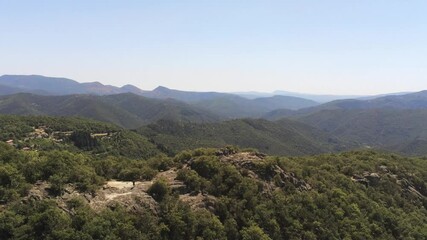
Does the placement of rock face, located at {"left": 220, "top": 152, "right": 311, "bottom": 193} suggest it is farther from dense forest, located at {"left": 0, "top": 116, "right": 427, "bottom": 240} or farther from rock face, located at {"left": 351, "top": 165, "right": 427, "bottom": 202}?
rock face, located at {"left": 351, "top": 165, "right": 427, "bottom": 202}

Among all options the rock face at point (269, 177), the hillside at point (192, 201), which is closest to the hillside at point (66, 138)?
the hillside at point (192, 201)

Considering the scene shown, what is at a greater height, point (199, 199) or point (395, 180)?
point (199, 199)

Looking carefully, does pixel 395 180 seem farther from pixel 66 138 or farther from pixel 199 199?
pixel 66 138

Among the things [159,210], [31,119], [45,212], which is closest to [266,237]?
[159,210]

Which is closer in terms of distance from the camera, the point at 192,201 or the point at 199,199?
the point at 192,201

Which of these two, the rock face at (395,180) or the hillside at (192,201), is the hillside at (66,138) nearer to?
the hillside at (192,201)

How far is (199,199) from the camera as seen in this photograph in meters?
45.0

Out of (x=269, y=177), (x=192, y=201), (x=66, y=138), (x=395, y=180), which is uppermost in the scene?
(x=269, y=177)

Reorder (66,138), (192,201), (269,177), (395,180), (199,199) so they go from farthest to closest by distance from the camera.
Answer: (66,138) → (395,180) → (269,177) → (199,199) → (192,201)

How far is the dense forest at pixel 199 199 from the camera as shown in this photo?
3500cm

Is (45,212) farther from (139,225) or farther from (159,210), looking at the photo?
(159,210)

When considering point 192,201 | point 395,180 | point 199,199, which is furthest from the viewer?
point 395,180

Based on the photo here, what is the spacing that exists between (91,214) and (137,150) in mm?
137905

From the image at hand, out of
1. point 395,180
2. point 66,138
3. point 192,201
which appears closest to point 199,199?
point 192,201
